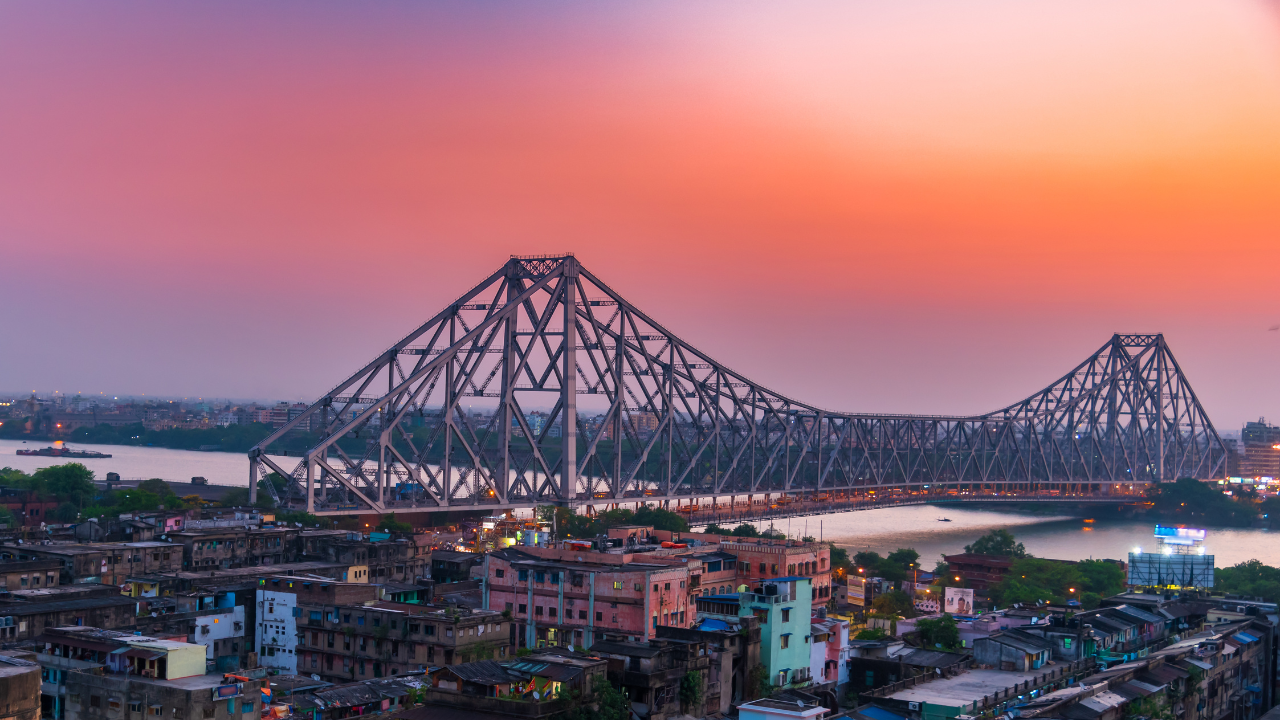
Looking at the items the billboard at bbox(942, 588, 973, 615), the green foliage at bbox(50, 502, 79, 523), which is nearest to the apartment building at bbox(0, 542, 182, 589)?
the billboard at bbox(942, 588, 973, 615)

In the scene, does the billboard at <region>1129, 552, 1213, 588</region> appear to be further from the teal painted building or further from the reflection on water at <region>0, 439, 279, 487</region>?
the reflection on water at <region>0, 439, 279, 487</region>

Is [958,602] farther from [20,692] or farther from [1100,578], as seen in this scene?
[20,692]

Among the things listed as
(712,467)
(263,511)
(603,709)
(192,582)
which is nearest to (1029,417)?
(712,467)

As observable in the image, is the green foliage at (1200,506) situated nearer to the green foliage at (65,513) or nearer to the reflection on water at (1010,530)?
the reflection on water at (1010,530)

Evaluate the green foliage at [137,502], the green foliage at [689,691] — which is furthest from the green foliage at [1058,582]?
the green foliage at [137,502]

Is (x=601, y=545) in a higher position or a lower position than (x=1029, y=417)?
lower

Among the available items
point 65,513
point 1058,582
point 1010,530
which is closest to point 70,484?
point 65,513

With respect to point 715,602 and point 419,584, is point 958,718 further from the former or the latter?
point 419,584
